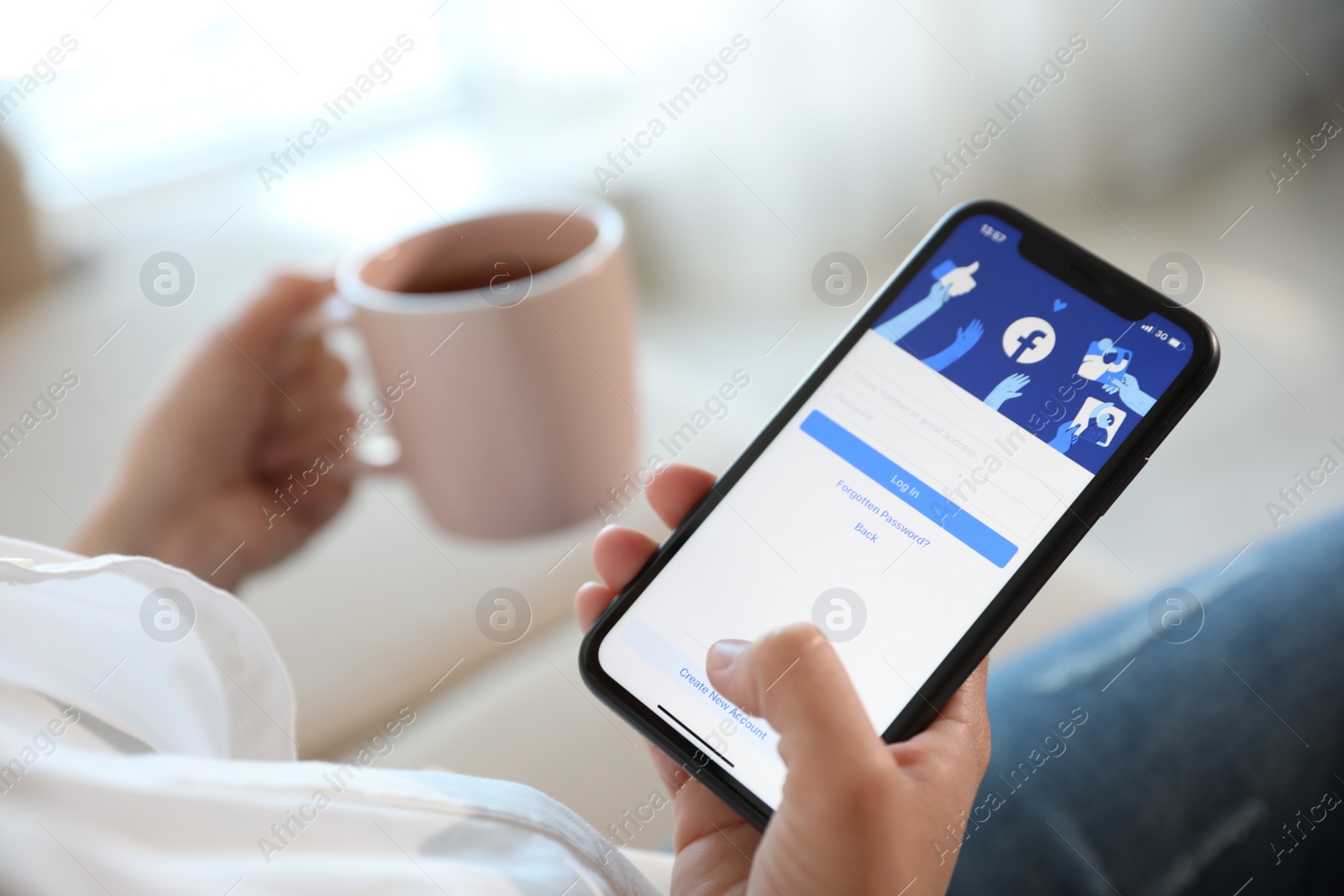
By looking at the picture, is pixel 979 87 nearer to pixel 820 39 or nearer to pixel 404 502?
pixel 820 39

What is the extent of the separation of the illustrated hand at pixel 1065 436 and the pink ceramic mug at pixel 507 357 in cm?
17

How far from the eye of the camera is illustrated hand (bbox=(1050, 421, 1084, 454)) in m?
0.35

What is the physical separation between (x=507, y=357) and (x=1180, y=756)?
33 cm

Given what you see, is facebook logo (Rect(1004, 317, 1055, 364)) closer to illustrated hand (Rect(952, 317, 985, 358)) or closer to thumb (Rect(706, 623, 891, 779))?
illustrated hand (Rect(952, 317, 985, 358))

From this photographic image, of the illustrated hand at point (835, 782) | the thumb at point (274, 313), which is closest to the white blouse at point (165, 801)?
the illustrated hand at point (835, 782)

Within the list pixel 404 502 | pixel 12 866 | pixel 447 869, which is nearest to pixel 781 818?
pixel 447 869

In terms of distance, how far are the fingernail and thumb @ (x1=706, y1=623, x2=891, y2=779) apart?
24 mm

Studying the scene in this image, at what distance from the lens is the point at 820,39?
897mm

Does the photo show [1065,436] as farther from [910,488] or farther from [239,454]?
[239,454]

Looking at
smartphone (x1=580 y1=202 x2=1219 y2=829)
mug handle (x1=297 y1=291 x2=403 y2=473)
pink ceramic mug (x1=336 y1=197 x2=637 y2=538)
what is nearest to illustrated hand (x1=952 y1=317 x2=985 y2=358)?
smartphone (x1=580 y1=202 x2=1219 y2=829)

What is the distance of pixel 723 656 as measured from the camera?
0.30 m

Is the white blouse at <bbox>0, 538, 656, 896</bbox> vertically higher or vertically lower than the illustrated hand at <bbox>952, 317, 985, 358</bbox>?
lower

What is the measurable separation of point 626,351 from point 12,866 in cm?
27

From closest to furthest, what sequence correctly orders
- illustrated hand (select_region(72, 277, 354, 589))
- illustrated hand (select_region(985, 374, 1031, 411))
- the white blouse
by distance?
the white blouse
illustrated hand (select_region(985, 374, 1031, 411))
illustrated hand (select_region(72, 277, 354, 589))
